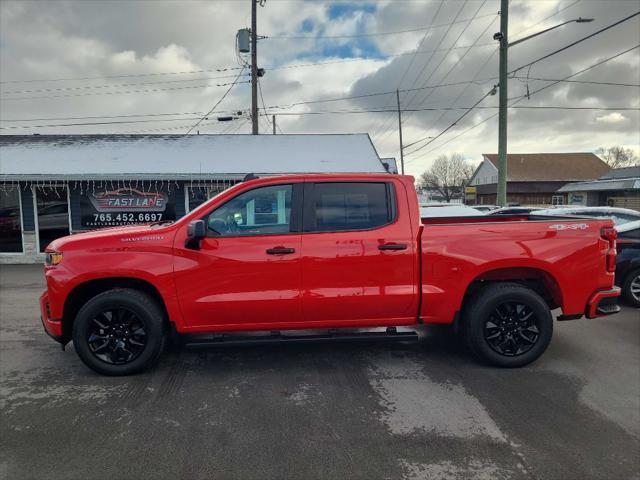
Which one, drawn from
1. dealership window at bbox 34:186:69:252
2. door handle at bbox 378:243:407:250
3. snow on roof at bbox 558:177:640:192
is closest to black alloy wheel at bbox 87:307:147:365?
door handle at bbox 378:243:407:250

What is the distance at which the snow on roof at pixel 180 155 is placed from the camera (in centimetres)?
1302

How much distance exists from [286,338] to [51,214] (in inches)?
472

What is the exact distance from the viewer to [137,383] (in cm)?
422

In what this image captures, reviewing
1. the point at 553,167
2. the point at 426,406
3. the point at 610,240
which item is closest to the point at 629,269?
the point at 610,240

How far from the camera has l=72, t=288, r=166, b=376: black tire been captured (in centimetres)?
419

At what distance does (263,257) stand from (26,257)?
1228 centimetres

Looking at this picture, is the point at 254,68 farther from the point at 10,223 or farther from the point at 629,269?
the point at 629,269

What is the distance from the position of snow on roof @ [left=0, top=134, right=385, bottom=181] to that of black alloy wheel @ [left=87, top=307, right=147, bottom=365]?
908cm

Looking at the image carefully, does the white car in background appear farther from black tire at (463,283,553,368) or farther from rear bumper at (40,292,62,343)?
rear bumper at (40,292,62,343)

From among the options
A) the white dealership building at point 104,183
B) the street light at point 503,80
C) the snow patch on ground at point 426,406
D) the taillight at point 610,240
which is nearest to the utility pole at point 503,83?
the street light at point 503,80

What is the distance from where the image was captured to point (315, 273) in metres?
4.23

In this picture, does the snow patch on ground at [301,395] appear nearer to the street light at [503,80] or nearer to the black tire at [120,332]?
the black tire at [120,332]

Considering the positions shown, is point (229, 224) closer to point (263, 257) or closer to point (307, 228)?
point (263, 257)

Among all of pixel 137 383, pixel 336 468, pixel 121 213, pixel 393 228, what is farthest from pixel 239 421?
pixel 121 213
